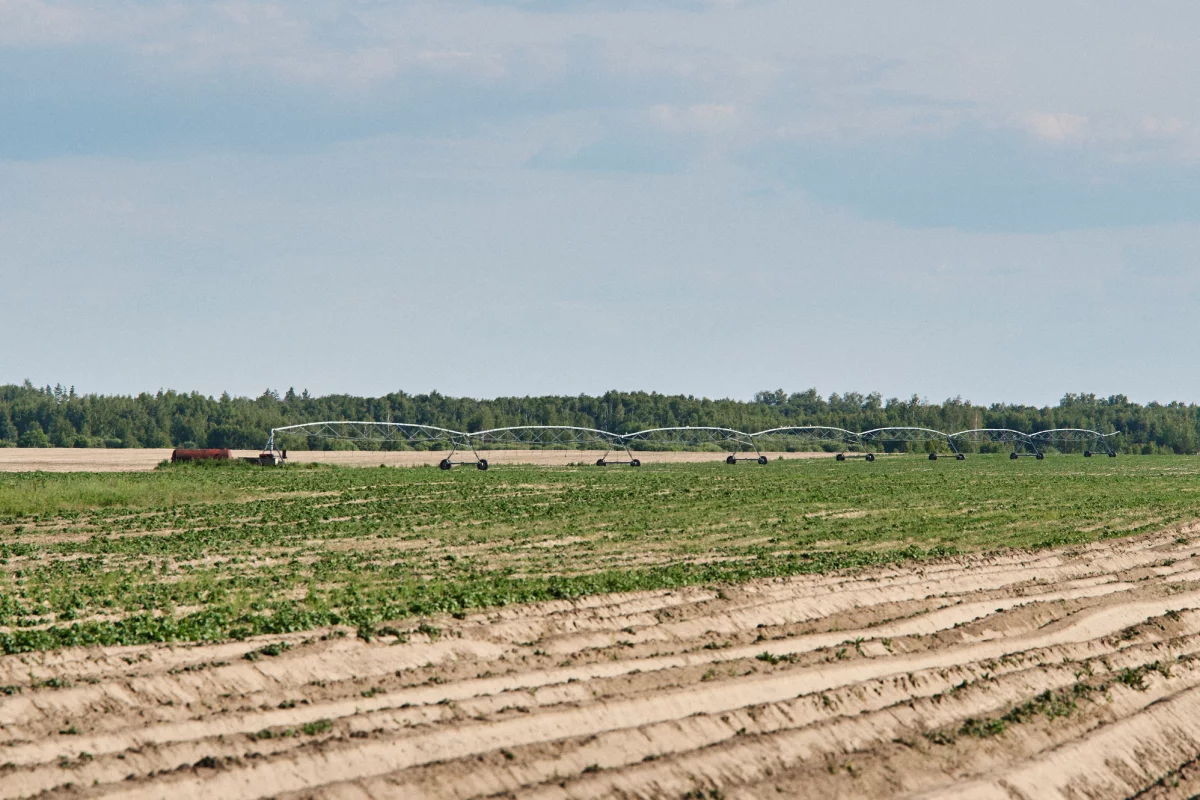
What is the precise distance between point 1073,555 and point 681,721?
21.9 meters

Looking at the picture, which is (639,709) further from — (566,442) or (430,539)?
(566,442)

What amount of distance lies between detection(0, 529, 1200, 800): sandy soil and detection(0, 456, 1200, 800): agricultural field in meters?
0.04

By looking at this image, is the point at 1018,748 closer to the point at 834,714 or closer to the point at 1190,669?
the point at 834,714

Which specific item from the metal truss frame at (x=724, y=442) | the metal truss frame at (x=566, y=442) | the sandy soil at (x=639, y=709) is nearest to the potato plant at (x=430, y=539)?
the sandy soil at (x=639, y=709)

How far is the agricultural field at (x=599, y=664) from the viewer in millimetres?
11500

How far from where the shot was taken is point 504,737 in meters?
12.4

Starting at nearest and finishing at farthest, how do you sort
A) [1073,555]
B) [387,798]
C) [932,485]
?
[387,798]
[1073,555]
[932,485]

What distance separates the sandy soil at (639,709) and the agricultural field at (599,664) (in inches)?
1.7

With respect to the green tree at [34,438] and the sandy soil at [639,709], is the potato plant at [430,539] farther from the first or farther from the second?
the green tree at [34,438]

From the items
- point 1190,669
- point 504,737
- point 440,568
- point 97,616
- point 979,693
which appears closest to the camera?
point 504,737

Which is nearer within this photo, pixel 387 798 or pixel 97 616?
pixel 387 798

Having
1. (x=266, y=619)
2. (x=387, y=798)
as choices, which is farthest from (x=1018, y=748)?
(x=266, y=619)

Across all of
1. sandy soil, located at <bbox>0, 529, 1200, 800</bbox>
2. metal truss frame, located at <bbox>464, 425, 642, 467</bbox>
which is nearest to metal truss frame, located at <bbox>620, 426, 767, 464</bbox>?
metal truss frame, located at <bbox>464, 425, 642, 467</bbox>

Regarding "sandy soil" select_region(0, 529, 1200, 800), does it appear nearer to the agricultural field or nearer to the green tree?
the agricultural field
